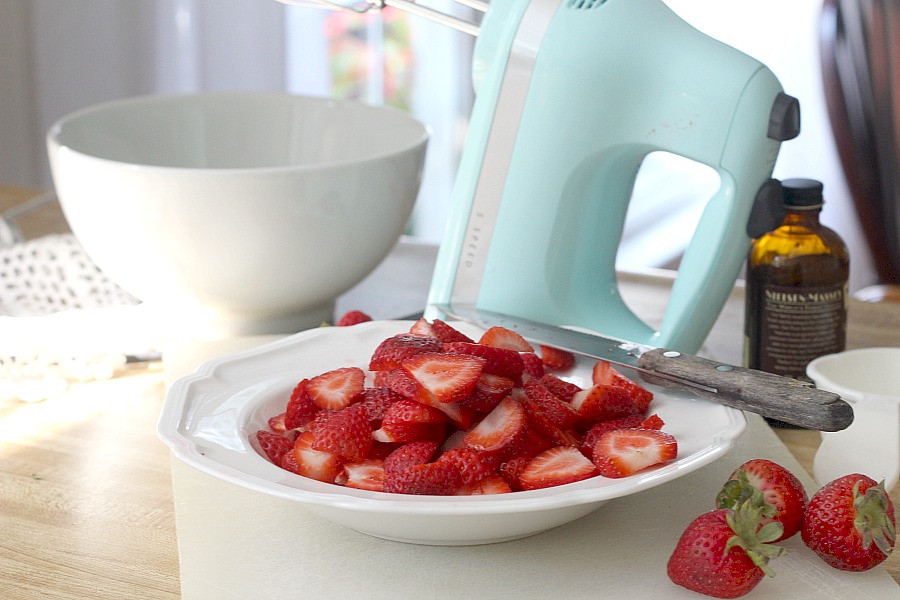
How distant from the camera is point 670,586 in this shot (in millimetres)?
573

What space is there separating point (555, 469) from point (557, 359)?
7.3 inches

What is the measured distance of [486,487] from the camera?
58 cm

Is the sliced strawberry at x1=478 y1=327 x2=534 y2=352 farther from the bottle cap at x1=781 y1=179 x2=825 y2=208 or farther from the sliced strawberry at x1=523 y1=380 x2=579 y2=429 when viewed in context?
the bottle cap at x1=781 y1=179 x2=825 y2=208

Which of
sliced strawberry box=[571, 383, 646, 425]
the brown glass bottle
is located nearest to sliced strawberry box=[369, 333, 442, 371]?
sliced strawberry box=[571, 383, 646, 425]

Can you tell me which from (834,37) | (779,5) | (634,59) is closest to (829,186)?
(779,5)

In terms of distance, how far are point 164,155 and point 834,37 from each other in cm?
132

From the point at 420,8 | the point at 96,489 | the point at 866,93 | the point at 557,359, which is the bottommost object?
the point at 96,489

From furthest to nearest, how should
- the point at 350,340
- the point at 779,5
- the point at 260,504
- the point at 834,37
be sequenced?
the point at 779,5
the point at 834,37
the point at 350,340
the point at 260,504

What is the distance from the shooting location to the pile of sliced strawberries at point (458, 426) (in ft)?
1.89

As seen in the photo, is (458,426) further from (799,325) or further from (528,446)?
(799,325)

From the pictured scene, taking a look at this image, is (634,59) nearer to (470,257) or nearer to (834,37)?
(470,257)

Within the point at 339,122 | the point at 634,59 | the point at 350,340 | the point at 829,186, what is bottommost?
the point at 829,186

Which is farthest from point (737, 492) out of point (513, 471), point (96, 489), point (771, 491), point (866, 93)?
point (866, 93)

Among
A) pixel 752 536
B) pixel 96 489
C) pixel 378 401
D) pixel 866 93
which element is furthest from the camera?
pixel 866 93
